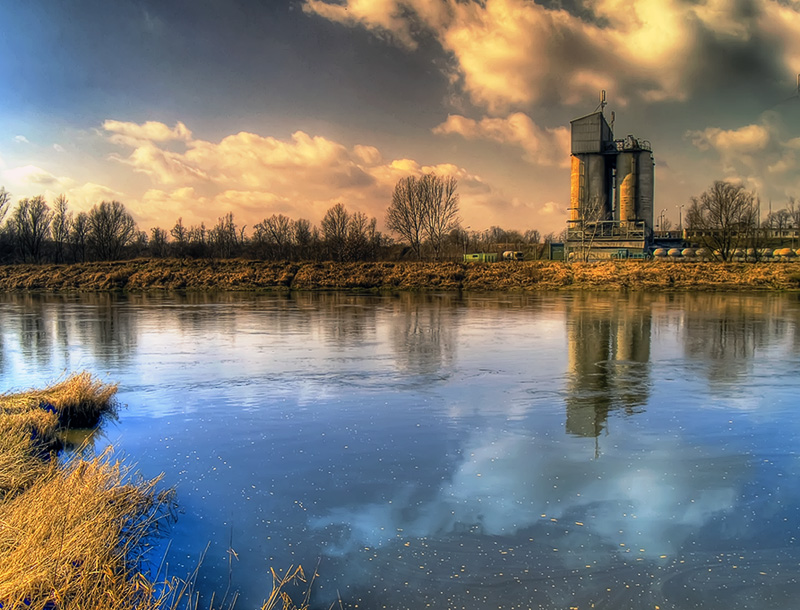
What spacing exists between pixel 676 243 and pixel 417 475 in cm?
8395

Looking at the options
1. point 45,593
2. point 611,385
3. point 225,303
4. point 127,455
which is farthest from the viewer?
point 225,303

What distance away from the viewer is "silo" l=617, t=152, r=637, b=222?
7294 centimetres

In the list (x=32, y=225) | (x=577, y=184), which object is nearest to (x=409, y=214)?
(x=577, y=184)

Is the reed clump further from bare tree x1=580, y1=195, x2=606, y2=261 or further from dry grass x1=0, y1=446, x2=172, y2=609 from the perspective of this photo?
bare tree x1=580, y1=195, x2=606, y2=261

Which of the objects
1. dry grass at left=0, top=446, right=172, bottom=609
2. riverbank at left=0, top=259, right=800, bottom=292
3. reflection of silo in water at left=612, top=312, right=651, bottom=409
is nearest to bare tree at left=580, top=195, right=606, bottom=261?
riverbank at left=0, top=259, right=800, bottom=292

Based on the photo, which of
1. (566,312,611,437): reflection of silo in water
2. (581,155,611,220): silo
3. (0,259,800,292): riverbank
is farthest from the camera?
(581,155,611,220): silo

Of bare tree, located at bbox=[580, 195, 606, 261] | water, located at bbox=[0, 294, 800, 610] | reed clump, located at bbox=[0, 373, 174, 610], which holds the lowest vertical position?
water, located at bbox=[0, 294, 800, 610]

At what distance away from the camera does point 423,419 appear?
11.0m

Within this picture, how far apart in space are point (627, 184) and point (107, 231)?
6738cm

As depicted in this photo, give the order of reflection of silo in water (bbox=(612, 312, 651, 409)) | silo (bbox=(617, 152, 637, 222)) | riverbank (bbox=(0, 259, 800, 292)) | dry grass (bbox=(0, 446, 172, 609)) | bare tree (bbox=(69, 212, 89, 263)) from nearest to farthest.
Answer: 1. dry grass (bbox=(0, 446, 172, 609))
2. reflection of silo in water (bbox=(612, 312, 651, 409))
3. riverbank (bbox=(0, 259, 800, 292))
4. silo (bbox=(617, 152, 637, 222))
5. bare tree (bbox=(69, 212, 89, 263))

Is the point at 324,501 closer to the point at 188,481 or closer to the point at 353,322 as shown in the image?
the point at 188,481

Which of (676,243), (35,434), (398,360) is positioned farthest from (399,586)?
(676,243)

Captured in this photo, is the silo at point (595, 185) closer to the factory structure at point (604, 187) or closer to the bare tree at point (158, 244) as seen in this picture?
the factory structure at point (604, 187)

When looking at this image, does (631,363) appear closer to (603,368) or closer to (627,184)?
(603,368)
